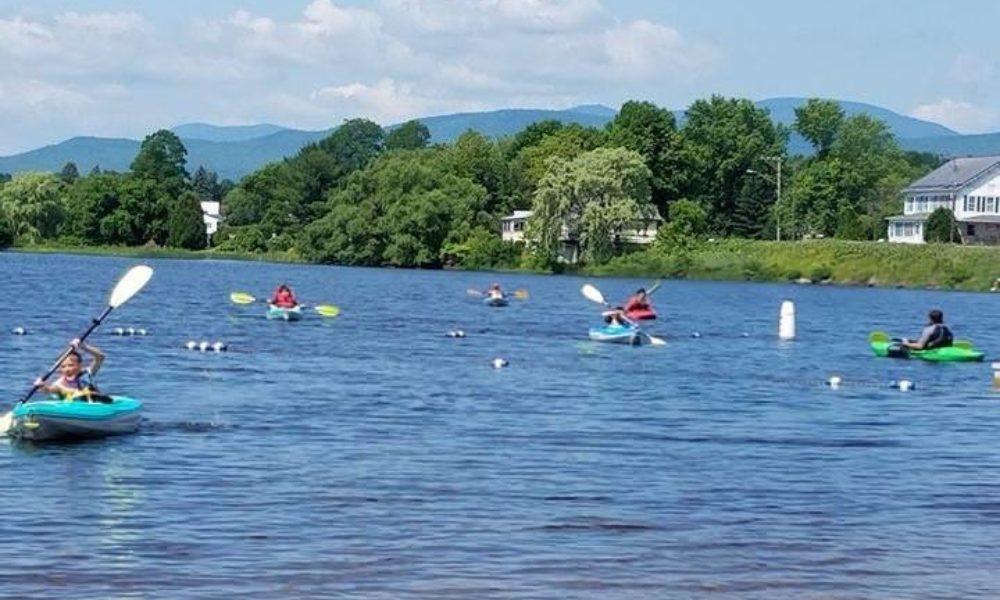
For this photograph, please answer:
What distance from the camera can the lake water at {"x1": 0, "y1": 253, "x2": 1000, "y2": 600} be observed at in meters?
16.6

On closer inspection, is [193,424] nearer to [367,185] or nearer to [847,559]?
[847,559]

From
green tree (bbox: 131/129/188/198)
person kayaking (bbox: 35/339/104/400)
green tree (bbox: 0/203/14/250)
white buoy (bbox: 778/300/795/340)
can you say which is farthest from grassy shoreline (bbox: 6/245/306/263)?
person kayaking (bbox: 35/339/104/400)

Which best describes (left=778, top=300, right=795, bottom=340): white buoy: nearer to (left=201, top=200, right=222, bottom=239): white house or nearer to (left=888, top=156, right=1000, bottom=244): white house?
(left=888, top=156, right=1000, bottom=244): white house

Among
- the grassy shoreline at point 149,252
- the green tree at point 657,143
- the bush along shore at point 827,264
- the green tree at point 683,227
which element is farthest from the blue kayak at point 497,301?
the grassy shoreline at point 149,252

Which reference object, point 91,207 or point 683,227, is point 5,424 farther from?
point 91,207

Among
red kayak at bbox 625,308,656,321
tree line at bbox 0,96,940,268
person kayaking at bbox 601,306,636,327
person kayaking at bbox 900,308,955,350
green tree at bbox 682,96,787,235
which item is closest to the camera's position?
person kayaking at bbox 900,308,955,350

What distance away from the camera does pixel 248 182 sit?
16112 centimetres

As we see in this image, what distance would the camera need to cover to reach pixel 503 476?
22625 mm

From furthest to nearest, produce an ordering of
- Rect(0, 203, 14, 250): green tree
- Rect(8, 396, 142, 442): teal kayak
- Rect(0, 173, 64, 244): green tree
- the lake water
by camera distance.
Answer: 1. Rect(0, 173, 64, 244): green tree
2. Rect(0, 203, 14, 250): green tree
3. Rect(8, 396, 142, 442): teal kayak
4. the lake water

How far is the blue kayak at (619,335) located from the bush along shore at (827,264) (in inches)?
2207

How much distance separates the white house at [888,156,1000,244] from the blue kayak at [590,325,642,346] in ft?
224

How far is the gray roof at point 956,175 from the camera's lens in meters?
116

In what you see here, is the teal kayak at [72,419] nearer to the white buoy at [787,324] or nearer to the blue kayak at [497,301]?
the white buoy at [787,324]

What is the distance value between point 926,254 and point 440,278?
28.7 m
